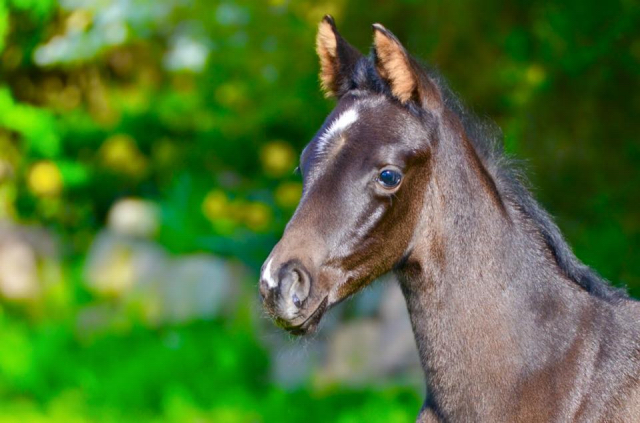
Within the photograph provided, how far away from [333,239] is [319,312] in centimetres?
26

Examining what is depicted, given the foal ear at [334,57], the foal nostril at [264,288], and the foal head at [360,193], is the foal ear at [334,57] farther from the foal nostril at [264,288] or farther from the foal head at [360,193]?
the foal nostril at [264,288]

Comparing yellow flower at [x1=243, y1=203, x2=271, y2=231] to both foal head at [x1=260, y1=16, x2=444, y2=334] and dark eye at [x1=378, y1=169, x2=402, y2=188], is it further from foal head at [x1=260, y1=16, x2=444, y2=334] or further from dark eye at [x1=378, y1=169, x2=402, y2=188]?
dark eye at [x1=378, y1=169, x2=402, y2=188]

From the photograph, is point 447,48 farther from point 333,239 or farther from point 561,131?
point 333,239

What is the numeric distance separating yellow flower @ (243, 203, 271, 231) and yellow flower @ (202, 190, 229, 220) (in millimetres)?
338

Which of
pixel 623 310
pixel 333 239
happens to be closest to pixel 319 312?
pixel 333 239

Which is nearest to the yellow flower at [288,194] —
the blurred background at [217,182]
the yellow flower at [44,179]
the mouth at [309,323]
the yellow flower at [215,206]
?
the blurred background at [217,182]

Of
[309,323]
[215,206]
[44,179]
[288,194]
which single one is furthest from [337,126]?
[44,179]

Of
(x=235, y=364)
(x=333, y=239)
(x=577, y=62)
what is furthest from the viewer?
(x=235, y=364)

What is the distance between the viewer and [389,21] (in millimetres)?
10055

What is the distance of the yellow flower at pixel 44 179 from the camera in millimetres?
13023

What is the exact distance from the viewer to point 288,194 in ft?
41.3

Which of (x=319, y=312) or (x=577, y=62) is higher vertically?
(x=577, y=62)

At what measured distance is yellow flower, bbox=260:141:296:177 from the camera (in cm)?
1349

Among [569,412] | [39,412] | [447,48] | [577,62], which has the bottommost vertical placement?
[569,412]
